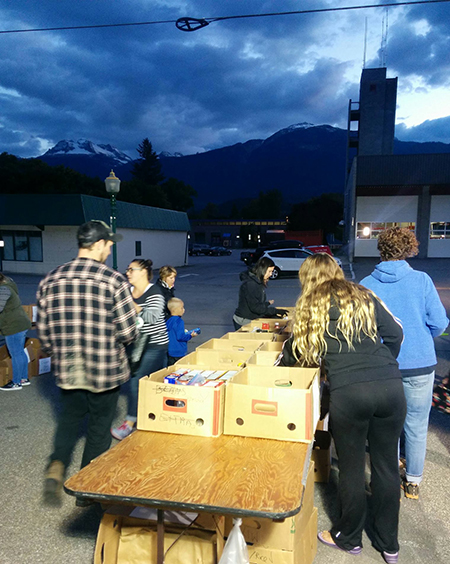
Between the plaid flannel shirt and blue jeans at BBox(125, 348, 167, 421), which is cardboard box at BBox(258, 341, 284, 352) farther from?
the plaid flannel shirt

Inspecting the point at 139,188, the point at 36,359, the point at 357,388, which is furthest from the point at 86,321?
the point at 139,188

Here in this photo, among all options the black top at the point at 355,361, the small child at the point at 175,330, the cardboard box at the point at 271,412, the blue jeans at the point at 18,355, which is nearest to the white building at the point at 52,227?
the blue jeans at the point at 18,355

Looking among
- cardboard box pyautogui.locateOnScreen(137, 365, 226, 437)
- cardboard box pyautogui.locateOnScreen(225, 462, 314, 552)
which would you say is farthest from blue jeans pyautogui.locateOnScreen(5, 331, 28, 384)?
cardboard box pyautogui.locateOnScreen(225, 462, 314, 552)

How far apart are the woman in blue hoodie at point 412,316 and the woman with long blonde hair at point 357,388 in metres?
0.49

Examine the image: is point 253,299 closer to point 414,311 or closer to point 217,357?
point 217,357

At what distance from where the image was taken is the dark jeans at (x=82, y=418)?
308 cm

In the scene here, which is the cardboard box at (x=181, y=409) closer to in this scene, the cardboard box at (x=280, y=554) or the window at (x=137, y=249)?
the cardboard box at (x=280, y=554)

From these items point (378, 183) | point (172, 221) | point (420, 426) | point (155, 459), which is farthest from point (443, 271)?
point (155, 459)

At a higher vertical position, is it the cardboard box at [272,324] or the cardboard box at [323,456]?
the cardboard box at [272,324]

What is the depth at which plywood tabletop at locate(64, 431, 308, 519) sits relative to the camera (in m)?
1.93

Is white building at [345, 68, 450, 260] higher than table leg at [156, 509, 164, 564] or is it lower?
higher

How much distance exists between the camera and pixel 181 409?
261 centimetres

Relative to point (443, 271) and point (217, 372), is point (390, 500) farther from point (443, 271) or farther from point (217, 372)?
point (443, 271)

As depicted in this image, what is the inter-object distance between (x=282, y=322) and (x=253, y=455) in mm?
3433
